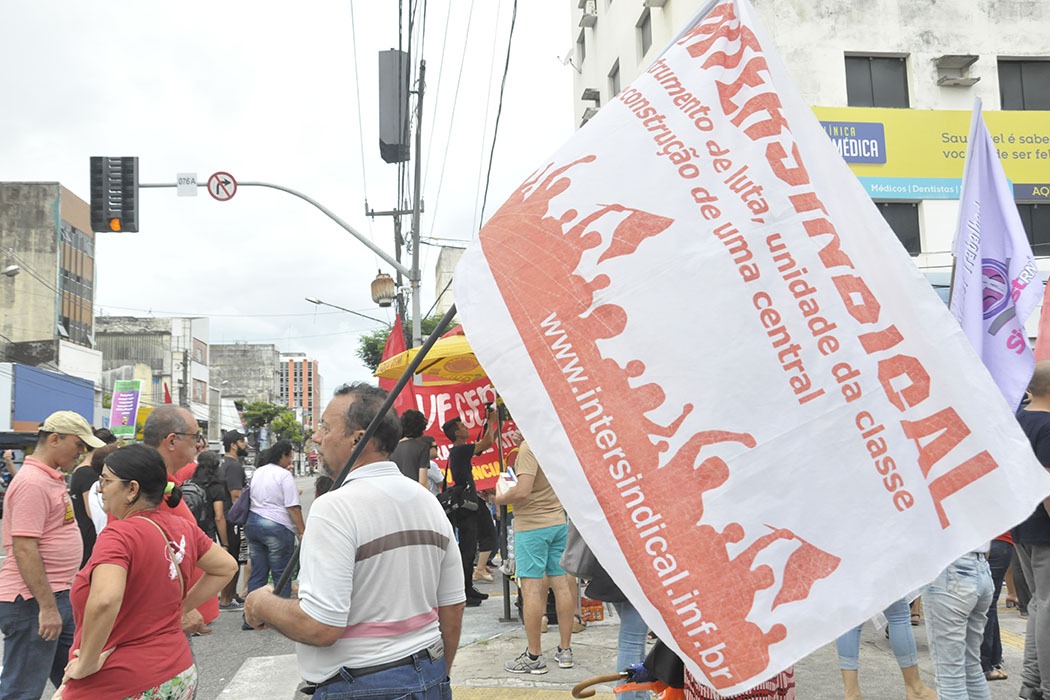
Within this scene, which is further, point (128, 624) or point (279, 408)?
point (279, 408)

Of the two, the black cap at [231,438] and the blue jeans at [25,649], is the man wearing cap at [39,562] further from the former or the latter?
the black cap at [231,438]

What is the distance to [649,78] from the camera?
2.61m

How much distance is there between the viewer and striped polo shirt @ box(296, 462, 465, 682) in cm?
256

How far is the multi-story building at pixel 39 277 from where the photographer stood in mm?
46438

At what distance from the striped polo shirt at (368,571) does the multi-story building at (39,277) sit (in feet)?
155

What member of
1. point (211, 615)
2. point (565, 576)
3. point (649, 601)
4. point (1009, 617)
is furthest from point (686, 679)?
point (1009, 617)

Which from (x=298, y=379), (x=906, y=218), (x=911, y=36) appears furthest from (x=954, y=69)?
(x=298, y=379)

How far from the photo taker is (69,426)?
444cm

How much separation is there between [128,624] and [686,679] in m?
1.90

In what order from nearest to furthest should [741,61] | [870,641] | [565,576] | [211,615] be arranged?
1. [741,61]
2. [211,615]
3. [565,576]
4. [870,641]

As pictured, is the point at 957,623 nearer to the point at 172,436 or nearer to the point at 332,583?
the point at 332,583

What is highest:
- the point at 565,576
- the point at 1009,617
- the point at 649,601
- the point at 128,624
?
the point at 649,601

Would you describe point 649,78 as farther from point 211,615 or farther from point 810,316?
point 211,615

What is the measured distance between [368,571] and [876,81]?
61.6ft
